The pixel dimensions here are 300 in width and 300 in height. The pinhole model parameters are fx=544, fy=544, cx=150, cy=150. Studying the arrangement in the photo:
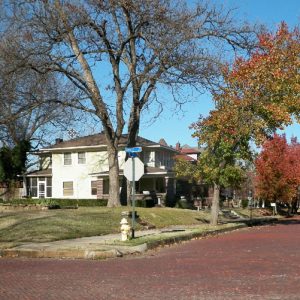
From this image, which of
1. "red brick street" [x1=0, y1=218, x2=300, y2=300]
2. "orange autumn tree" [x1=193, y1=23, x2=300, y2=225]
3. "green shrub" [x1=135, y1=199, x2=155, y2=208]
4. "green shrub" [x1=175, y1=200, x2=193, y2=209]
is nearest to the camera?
"red brick street" [x1=0, y1=218, x2=300, y2=300]

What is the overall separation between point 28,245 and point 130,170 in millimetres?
4326

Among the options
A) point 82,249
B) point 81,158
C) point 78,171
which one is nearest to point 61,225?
point 82,249

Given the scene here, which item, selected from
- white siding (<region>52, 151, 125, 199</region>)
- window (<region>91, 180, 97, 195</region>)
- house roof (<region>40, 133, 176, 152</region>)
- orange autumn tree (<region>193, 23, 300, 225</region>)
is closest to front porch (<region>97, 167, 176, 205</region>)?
window (<region>91, 180, 97, 195</region>)

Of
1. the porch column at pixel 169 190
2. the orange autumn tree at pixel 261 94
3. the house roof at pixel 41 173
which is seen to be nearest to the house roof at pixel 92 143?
the house roof at pixel 41 173

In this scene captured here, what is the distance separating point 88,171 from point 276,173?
1853cm

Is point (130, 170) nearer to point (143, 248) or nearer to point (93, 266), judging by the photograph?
point (143, 248)

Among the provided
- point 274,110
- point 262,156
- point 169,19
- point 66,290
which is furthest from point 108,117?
point 66,290

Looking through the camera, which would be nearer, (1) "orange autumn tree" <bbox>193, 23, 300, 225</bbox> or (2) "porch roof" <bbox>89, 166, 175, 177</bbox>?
(1) "orange autumn tree" <bbox>193, 23, 300, 225</bbox>

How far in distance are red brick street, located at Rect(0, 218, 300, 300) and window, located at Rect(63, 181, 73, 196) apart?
4017 cm

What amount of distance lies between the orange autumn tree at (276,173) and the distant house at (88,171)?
8.67 meters

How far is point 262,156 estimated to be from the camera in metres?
52.3

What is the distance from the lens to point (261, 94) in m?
27.6

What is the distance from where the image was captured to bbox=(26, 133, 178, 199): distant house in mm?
52344

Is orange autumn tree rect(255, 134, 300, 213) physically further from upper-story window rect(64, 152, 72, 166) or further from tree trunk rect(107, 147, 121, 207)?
tree trunk rect(107, 147, 121, 207)
